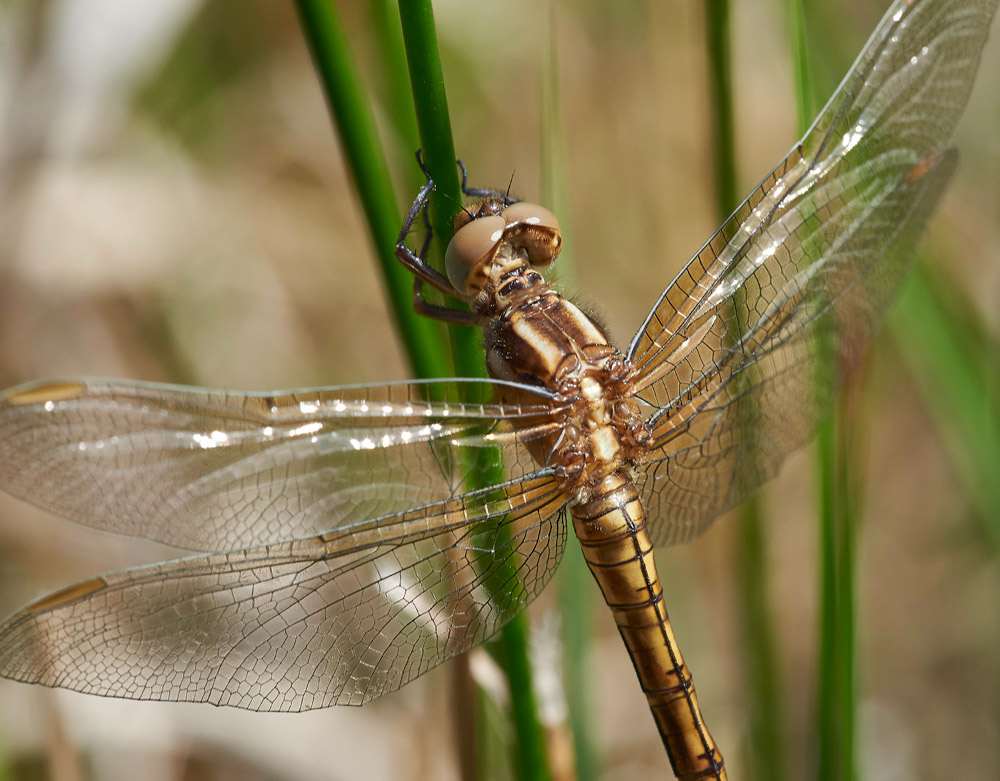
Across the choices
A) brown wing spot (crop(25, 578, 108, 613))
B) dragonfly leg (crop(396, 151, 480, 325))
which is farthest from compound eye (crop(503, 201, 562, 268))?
brown wing spot (crop(25, 578, 108, 613))

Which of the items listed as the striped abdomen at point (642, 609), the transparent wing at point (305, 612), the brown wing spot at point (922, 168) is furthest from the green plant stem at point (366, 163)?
the brown wing spot at point (922, 168)

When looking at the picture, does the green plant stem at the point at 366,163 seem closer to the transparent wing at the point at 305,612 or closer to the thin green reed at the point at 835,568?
the transparent wing at the point at 305,612

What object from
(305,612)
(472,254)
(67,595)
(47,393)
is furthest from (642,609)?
(47,393)

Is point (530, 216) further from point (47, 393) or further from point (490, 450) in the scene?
point (47, 393)

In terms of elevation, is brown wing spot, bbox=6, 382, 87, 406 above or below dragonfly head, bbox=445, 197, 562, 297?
below

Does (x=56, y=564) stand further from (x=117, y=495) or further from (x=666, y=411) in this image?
(x=666, y=411)

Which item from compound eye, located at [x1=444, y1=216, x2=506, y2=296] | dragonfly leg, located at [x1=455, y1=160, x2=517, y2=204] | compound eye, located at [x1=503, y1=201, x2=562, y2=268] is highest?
dragonfly leg, located at [x1=455, y1=160, x2=517, y2=204]

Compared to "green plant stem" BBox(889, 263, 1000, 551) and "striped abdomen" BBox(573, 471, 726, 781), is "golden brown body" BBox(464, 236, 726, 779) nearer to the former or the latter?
"striped abdomen" BBox(573, 471, 726, 781)
